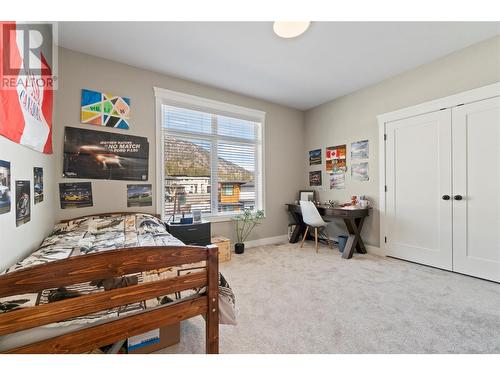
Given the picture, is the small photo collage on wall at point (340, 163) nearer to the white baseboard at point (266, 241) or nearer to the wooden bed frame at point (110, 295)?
the white baseboard at point (266, 241)

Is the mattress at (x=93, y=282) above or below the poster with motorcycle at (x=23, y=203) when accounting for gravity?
below

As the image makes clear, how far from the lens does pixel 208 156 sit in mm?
3566

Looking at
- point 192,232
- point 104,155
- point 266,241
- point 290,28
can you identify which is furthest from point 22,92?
point 266,241

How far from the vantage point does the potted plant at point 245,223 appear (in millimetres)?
3715

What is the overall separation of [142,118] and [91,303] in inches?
100

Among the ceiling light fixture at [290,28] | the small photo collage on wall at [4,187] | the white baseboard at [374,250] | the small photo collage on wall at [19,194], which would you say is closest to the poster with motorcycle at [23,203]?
the small photo collage on wall at [19,194]

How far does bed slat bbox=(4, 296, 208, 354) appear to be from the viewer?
912 millimetres

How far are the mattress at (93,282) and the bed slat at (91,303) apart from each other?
4 centimetres

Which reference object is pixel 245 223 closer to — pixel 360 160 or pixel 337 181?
pixel 337 181

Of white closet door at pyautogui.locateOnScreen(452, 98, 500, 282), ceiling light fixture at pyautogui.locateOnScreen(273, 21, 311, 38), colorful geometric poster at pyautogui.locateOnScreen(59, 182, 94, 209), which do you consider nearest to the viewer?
ceiling light fixture at pyautogui.locateOnScreen(273, 21, 311, 38)

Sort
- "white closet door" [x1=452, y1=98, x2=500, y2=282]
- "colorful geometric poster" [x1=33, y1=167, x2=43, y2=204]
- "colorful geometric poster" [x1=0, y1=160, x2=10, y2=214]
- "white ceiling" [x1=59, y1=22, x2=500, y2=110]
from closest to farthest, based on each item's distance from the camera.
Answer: "colorful geometric poster" [x1=0, y1=160, x2=10, y2=214] < "colorful geometric poster" [x1=33, y1=167, x2=43, y2=204] < "white ceiling" [x1=59, y1=22, x2=500, y2=110] < "white closet door" [x1=452, y1=98, x2=500, y2=282]

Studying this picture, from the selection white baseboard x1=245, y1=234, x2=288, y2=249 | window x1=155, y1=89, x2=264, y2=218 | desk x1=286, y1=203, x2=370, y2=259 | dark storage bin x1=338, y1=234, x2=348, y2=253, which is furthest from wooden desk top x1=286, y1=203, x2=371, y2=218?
window x1=155, y1=89, x2=264, y2=218

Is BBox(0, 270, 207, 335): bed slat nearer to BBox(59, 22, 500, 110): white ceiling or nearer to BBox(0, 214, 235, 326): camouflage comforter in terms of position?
BBox(0, 214, 235, 326): camouflage comforter

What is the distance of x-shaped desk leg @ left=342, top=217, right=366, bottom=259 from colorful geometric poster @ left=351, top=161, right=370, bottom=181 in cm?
66
